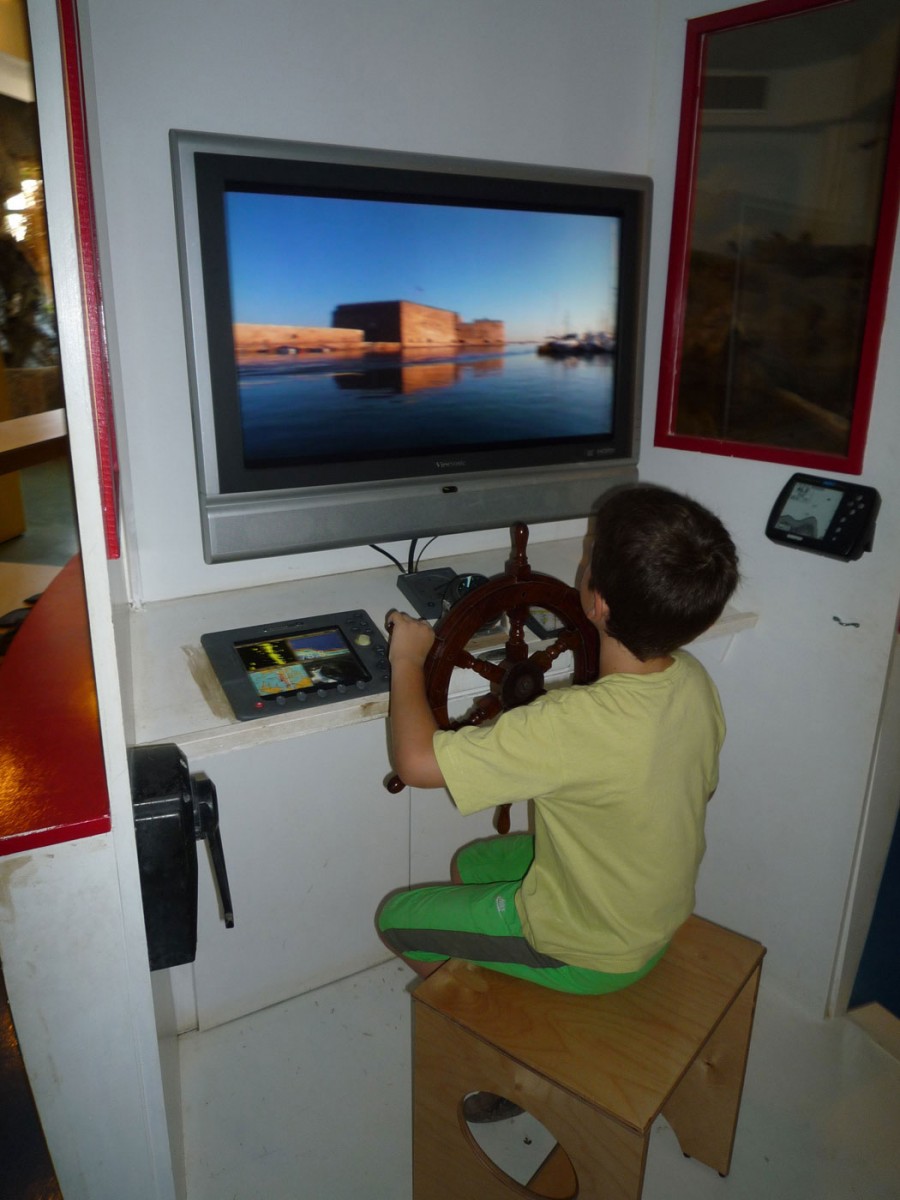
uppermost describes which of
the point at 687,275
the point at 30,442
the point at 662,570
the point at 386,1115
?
the point at 687,275

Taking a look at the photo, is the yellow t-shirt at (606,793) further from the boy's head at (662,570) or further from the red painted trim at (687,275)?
the red painted trim at (687,275)

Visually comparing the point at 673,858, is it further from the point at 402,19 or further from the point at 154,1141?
the point at 402,19

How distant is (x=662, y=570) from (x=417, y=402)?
0.68m

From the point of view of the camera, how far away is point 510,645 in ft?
4.08

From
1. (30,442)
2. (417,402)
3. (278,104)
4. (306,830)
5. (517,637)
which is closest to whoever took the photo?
(517,637)

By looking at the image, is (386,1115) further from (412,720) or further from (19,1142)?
(412,720)

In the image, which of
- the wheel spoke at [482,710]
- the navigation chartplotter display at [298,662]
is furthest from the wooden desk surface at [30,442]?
the wheel spoke at [482,710]

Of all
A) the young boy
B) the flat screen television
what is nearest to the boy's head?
the young boy

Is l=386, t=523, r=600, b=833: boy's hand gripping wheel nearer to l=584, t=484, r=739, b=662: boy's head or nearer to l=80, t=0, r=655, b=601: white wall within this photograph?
l=584, t=484, r=739, b=662: boy's head

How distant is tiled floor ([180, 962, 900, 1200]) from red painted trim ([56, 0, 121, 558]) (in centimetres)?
119

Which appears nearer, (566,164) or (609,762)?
→ (609,762)

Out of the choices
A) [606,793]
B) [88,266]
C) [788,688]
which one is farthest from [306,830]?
[88,266]

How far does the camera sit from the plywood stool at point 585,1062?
1129 millimetres

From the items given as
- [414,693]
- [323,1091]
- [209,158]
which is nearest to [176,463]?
[209,158]
